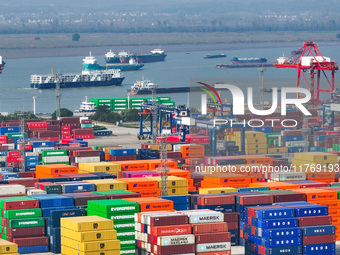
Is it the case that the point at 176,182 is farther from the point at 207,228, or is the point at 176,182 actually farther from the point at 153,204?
the point at 207,228

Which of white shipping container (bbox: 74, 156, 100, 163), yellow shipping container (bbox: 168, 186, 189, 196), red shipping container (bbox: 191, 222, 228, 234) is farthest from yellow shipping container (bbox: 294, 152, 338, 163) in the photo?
red shipping container (bbox: 191, 222, 228, 234)

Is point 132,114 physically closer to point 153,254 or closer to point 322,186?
point 322,186

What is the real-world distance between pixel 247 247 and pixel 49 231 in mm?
8855

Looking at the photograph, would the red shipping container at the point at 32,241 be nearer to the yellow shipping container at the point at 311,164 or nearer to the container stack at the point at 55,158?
the yellow shipping container at the point at 311,164

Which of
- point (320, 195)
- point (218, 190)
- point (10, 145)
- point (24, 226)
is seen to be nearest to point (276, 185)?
point (218, 190)

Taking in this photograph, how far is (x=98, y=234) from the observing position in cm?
4431

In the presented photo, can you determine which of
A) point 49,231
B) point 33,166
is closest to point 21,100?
point 33,166

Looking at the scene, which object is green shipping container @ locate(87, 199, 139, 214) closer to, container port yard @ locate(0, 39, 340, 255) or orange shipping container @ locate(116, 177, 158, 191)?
container port yard @ locate(0, 39, 340, 255)

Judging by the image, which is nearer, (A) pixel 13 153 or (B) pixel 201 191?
(B) pixel 201 191

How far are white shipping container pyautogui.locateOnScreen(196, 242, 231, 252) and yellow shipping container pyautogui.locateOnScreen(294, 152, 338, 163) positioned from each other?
18403 millimetres

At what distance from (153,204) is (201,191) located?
7.23 m

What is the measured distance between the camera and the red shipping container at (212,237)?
4462 cm

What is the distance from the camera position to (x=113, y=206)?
48.0 meters

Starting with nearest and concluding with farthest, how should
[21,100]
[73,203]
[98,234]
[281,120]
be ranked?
1. [98,234]
2. [73,203]
3. [281,120]
4. [21,100]
